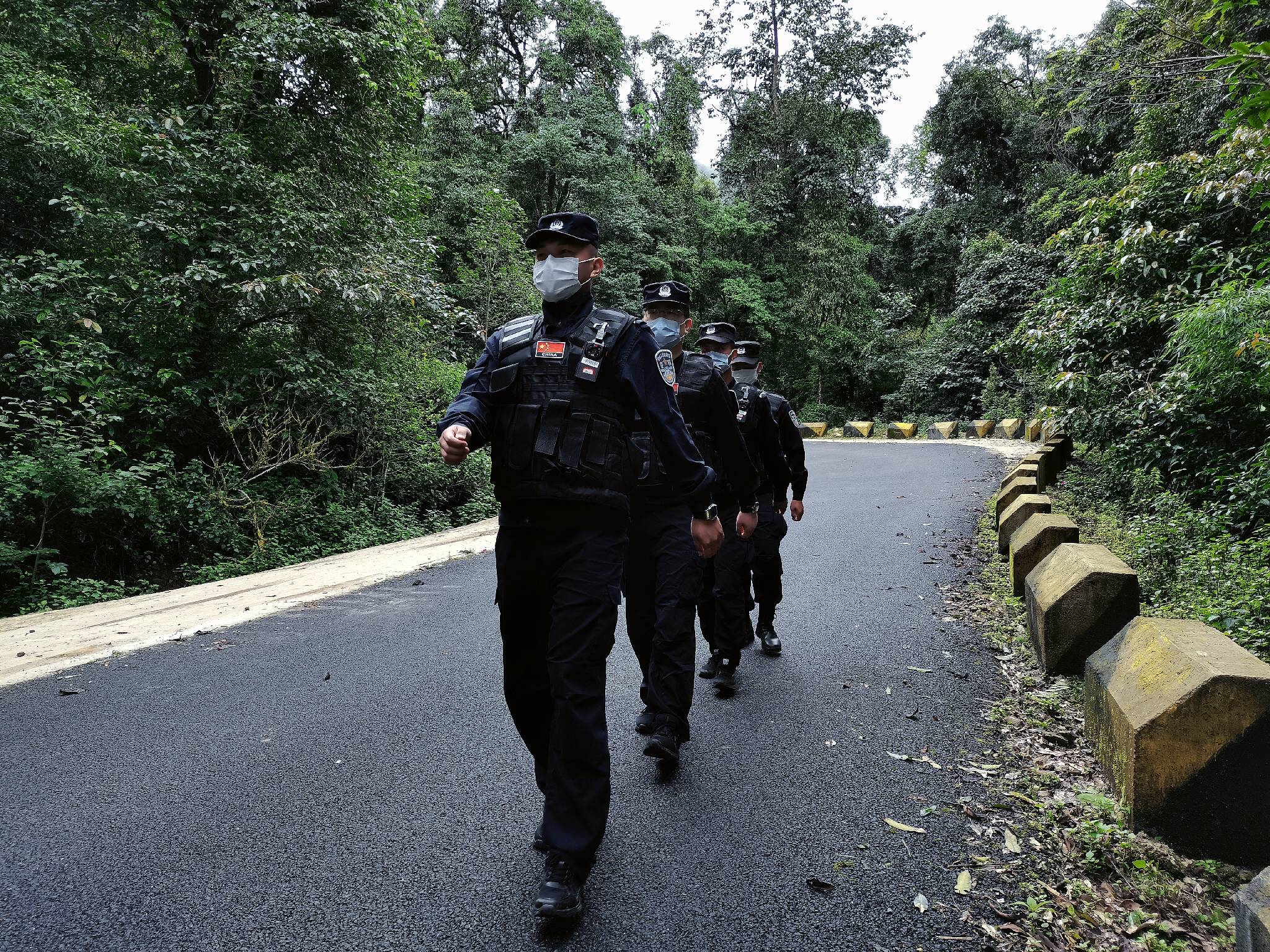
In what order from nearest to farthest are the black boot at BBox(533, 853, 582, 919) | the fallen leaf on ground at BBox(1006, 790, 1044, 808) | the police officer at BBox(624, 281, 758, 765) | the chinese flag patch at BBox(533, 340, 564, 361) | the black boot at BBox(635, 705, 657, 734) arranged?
the black boot at BBox(533, 853, 582, 919) < the chinese flag patch at BBox(533, 340, 564, 361) < the fallen leaf on ground at BBox(1006, 790, 1044, 808) < the police officer at BBox(624, 281, 758, 765) < the black boot at BBox(635, 705, 657, 734)

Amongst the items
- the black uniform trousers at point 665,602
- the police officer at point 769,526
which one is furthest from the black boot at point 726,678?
the black uniform trousers at point 665,602

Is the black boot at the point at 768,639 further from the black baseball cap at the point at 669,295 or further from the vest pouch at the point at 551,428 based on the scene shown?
the vest pouch at the point at 551,428

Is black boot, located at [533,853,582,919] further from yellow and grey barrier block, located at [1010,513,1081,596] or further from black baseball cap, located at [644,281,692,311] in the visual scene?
yellow and grey barrier block, located at [1010,513,1081,596]

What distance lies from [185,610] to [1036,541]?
6.72m

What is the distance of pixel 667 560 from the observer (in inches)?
144

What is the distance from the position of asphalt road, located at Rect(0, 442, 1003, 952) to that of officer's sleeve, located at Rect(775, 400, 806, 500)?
1.11m

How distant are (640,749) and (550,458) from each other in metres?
1.79

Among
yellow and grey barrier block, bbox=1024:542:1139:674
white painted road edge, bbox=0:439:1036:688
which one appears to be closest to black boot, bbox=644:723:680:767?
yellow and grey barrier block, bbox=1024:542:1139:674

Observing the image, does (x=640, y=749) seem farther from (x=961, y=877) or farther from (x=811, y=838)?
(x=961, y=877)

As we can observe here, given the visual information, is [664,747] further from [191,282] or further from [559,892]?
[191,282]

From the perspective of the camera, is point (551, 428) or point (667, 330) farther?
point (667, 330)

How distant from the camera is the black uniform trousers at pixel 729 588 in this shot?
449 cm

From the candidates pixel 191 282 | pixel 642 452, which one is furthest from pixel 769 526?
pixel 191 282

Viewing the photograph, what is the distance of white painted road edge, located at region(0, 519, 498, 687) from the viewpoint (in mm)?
5129
